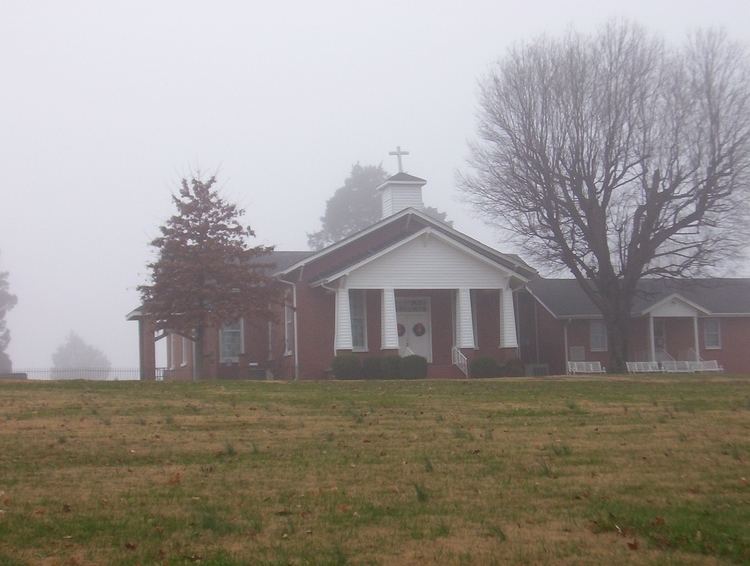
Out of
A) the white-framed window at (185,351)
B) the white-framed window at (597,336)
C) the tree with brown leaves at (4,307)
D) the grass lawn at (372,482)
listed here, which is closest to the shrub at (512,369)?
the white-framed window at (597,336)

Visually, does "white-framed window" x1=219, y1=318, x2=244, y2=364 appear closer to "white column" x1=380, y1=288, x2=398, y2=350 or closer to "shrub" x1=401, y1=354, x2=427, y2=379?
"white column" x1=380, y1=288, x2=398, y2=350

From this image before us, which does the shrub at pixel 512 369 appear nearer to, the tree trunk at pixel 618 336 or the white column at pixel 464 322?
the white column at pixel 464 322

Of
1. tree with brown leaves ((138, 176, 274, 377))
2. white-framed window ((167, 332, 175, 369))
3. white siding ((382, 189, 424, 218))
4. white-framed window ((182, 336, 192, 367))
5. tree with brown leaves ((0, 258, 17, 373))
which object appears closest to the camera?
tree with brown leaves ((138, 176, 274, 377))

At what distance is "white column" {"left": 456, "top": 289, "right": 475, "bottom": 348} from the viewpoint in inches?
1437

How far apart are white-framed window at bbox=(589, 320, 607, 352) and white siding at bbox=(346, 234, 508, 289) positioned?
9.78 metres

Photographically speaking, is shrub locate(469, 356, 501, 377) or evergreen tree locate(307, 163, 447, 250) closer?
shrub locate(469, 356, 501, 377)

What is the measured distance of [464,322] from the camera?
3672 cm

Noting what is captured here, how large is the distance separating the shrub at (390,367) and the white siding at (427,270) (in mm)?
2695

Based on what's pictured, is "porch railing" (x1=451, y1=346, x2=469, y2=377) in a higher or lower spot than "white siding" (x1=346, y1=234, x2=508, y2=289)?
lower

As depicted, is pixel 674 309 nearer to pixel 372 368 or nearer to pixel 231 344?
pixel 372 368

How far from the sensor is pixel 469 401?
66.9 feet

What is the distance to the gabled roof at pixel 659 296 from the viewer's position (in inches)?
1745

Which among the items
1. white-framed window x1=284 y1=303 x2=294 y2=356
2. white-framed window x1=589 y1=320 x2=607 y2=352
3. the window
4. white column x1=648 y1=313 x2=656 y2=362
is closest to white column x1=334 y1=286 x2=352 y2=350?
white-framed window x1=284 y1=303 x2=294 y2=356

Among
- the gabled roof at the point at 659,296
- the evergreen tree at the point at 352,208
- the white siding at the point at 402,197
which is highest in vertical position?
the evergreen tree at the point at 352,208
